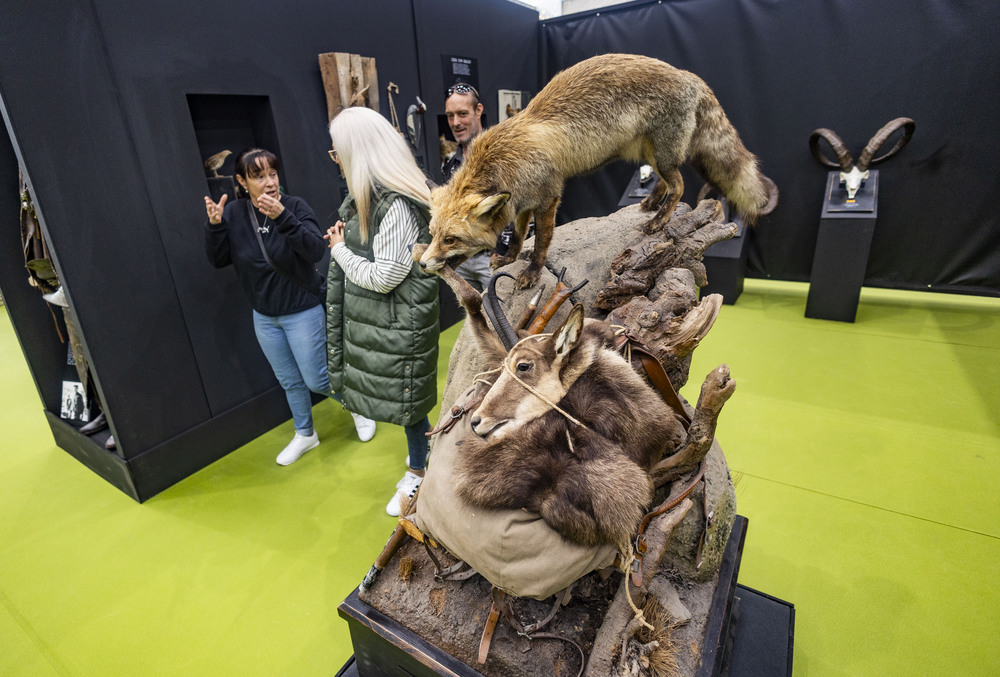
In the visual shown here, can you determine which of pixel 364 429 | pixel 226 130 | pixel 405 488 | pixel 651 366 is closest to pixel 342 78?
pixel 226 130

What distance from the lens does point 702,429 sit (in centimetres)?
117

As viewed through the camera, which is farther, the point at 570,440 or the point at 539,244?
the point at 539,244

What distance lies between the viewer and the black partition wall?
7.54 feet

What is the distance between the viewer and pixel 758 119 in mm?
5438

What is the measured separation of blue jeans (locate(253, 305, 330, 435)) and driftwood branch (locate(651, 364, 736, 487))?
2.24m

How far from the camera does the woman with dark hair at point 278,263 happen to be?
2447 mm

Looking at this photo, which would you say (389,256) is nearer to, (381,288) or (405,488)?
(381,288)

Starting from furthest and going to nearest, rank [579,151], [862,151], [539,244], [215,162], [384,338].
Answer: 1. [862,151]
2. [215,162]
3. [384,338]
4. [539,244]
5. [579,151]

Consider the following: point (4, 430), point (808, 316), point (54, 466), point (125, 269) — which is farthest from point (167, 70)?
point (808, 316)

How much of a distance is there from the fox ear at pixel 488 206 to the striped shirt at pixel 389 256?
0.93 m

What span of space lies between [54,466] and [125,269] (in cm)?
160

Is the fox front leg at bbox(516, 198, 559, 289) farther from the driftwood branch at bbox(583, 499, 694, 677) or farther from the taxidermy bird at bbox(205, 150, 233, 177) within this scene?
the taxidermy bird at bbox(205, 150, 233, 177)

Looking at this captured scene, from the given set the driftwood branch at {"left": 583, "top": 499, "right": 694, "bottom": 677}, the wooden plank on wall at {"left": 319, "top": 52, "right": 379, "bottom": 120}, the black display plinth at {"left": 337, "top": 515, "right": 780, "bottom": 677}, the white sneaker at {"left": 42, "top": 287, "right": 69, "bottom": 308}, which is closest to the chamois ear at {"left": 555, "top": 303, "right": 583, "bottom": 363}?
the driftwood branch at {"left": 583, "top": 499, "right": 694, "bottom": 677}

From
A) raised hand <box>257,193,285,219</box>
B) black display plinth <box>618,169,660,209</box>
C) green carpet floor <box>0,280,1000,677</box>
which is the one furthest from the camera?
black display plinth <box>618,169,660,209</box>
